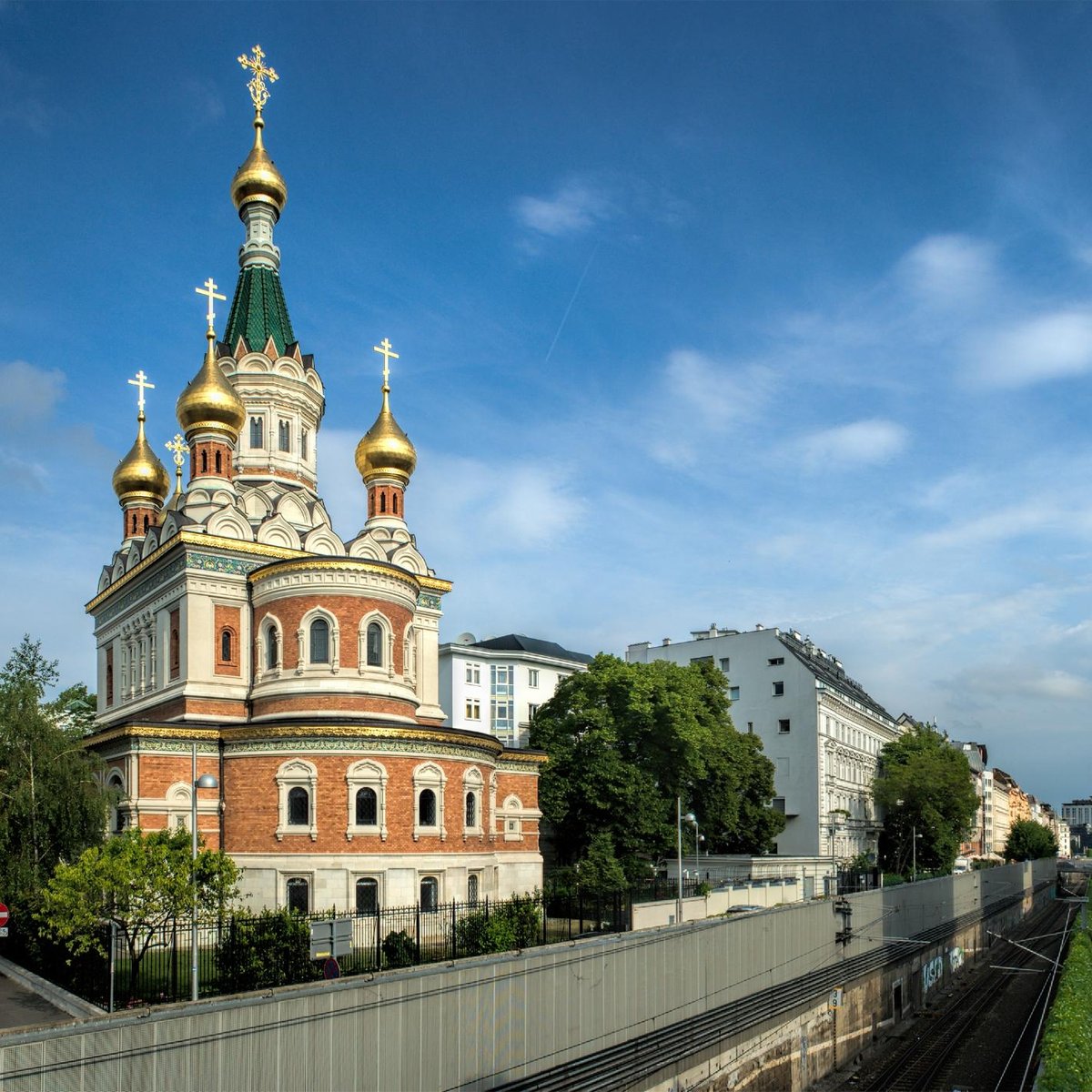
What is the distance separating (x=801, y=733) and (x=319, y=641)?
112 ft

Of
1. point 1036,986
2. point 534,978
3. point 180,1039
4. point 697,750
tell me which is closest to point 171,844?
point 534,978

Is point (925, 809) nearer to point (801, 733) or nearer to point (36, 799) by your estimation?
point (801, 733)

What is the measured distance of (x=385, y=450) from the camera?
48844mm

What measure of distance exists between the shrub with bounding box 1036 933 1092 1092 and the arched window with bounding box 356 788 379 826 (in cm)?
2016

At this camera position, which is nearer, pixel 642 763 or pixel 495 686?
pixel 642 763

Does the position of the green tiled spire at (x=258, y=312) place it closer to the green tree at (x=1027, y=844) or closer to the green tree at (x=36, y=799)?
the green tree at (x=36, y=799)

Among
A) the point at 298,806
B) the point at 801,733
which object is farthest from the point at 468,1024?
the point at 801,733

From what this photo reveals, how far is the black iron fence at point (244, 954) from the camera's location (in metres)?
23.8

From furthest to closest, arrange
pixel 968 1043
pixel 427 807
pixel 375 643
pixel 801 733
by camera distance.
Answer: pixel 801 733 → pixel 375 643 → pixel 427 807 → pixel 968 1043

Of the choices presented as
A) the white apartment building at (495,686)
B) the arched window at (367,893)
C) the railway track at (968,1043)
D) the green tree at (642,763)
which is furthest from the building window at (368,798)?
the white apartment building at (495,686)

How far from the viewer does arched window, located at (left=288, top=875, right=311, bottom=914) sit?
35625mm

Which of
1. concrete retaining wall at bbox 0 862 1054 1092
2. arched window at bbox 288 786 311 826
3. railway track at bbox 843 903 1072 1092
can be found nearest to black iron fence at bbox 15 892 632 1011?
arched window at bbox 288 786 311 826

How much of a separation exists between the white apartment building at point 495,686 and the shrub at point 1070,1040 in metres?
46.3

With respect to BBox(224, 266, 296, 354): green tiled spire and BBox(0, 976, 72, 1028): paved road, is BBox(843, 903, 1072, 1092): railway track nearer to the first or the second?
BBox(0, 976, 72, 1028): paved road
